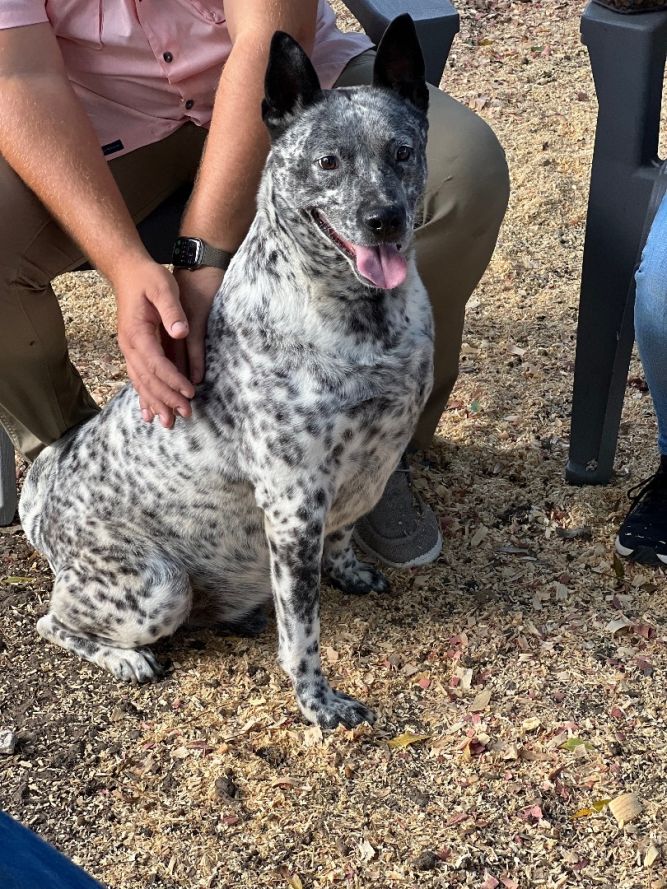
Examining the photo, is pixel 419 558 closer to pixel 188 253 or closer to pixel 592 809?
pixel 592 809

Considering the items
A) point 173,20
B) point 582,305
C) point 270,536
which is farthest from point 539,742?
point 173,20

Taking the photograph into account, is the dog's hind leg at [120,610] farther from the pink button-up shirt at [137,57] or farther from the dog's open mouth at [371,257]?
the pink button-up shirt at [137,57]

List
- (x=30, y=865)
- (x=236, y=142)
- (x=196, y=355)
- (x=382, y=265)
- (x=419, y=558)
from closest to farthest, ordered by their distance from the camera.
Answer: (x=30, y=865) → (x=382, y=265) → (x=196, y=355) → (x=236, y=142) → (x=419, y=558)

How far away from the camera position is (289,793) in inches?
99.3

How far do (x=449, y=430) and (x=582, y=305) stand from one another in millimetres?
753

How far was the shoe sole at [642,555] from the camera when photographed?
3.05 metres

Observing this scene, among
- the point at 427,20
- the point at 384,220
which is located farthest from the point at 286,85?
the point at 427,20

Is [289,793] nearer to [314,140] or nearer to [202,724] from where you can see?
[202,724]

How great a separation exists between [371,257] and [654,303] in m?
0.90

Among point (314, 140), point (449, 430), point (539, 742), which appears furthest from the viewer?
point (449, 430)

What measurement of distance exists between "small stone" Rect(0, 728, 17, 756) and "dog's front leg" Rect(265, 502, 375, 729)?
0.71 m

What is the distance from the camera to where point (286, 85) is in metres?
2.25

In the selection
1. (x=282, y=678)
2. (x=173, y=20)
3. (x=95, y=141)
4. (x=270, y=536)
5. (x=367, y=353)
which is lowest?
(x=282, y=678)

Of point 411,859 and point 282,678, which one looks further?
point 282,678
